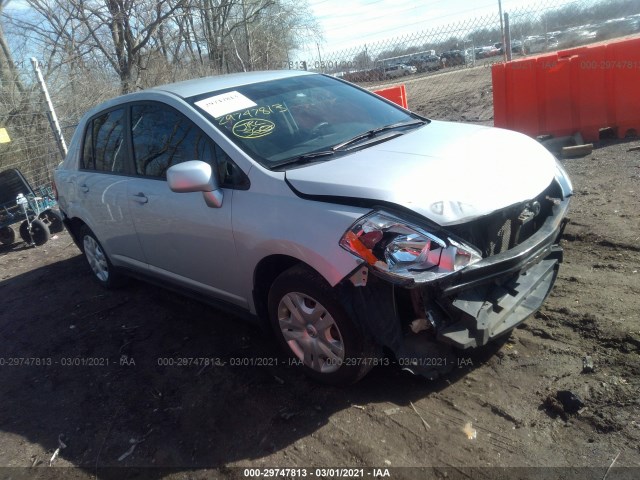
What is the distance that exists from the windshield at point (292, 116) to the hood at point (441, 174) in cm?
31

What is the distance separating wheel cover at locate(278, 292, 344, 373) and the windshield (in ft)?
2.83

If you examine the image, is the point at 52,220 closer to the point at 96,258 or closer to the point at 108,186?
the point at 96,258

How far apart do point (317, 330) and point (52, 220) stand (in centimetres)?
703

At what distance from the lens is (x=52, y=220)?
875 centimetres

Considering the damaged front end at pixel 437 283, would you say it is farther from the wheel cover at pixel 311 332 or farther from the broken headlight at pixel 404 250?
the wheel cover at pixel 311 332

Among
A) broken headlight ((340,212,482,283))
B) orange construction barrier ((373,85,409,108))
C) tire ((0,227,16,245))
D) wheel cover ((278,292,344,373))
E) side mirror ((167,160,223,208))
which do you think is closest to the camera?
broken headlight ((340,212,482,283))

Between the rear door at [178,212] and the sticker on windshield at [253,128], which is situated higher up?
the sticker on windshield at [253,128]

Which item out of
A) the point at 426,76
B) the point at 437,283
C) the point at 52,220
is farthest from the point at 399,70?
the point at 437,283

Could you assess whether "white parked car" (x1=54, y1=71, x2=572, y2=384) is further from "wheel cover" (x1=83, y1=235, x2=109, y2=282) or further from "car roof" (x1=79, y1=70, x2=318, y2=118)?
"wheel cover" (x1=83, y1=235, x2=109, y2=282)

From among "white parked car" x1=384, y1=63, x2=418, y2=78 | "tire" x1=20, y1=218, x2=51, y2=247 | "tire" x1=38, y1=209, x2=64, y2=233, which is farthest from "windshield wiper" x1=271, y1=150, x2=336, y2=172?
"white parked car" x1=384, y1=63, x2=418, y2=78

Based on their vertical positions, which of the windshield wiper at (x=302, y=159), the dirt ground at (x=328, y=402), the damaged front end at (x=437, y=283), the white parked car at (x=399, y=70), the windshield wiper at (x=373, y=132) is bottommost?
the dirt ground at (x=328, y=402)

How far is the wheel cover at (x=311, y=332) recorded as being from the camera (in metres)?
3.12

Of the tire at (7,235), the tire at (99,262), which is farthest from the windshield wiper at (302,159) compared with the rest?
the tire at (7,235)

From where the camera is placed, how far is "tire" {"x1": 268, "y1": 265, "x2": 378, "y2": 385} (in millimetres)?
2986
